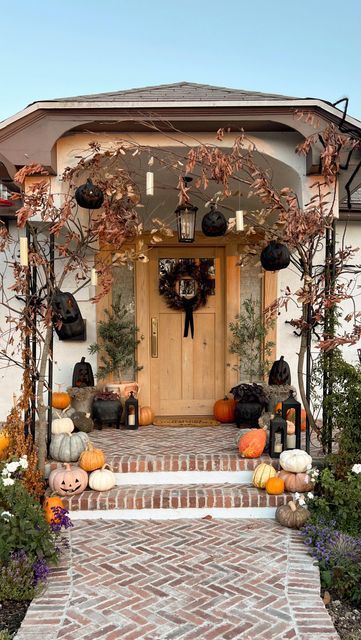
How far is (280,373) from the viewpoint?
19.9ft

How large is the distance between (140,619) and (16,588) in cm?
80

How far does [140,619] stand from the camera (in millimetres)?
2734

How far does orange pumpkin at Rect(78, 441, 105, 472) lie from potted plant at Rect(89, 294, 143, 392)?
1.88 metres

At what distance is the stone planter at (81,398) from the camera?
5879mm

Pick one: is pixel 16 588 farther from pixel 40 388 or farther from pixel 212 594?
pixel 40 388

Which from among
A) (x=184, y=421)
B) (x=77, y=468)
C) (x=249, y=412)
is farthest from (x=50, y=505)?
(x=184, y=421)

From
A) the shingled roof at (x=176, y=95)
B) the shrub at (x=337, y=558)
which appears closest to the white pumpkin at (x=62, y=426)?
the shrub at (x=337, y=558)

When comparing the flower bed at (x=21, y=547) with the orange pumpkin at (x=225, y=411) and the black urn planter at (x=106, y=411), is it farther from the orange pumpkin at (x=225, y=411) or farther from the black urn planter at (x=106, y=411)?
the orange pumpkin at (x=225, y=411)

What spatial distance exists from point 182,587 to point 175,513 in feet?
3.56

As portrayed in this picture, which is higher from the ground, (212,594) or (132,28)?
(132,28)

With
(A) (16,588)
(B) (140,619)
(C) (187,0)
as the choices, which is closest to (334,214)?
(B) (140,619)

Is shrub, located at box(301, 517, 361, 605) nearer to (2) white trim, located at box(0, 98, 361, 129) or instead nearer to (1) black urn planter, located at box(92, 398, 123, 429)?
(1) black urn planter, located at box(92, 398, 123, 429)

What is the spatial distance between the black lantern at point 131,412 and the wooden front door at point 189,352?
3.02 ft

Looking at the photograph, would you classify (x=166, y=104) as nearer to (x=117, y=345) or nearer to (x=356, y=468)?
(x=117, y=345)
